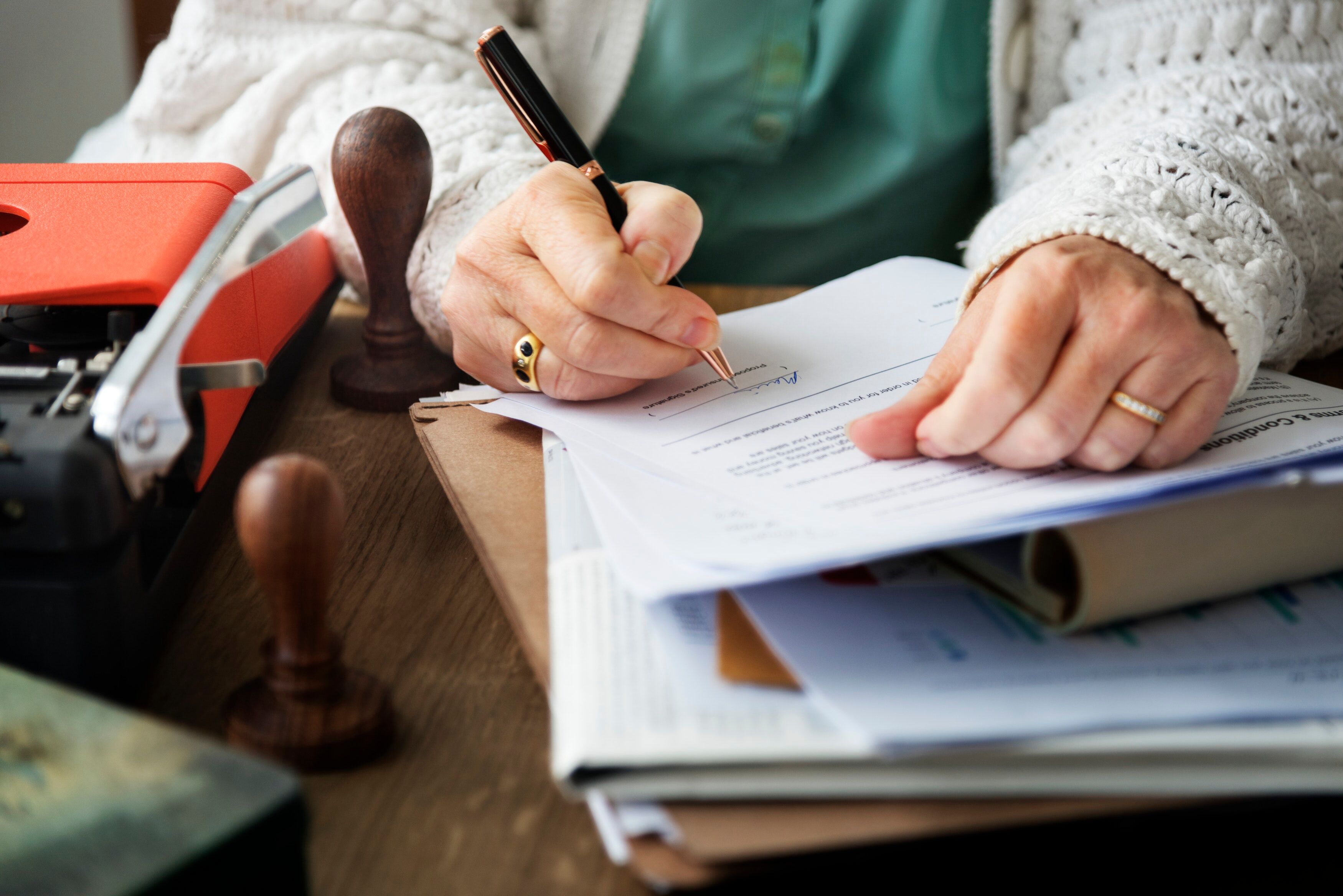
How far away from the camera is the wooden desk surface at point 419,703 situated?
32cm

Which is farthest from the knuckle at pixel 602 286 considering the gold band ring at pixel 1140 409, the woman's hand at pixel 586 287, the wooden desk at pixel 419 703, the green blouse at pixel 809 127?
the green blouse at pixel 809 127

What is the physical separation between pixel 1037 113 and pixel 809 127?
0.66 feet

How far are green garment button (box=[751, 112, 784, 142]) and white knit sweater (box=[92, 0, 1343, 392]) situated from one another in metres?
0.13

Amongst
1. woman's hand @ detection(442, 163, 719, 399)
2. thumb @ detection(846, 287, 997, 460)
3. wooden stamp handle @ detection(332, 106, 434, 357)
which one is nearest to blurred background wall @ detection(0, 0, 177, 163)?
wooden stamp handle @ detection(332, 106, 434, 357)

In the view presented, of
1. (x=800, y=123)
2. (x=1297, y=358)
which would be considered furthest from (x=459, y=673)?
(x=800, y=123)

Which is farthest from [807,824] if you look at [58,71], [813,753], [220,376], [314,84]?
[58,71]

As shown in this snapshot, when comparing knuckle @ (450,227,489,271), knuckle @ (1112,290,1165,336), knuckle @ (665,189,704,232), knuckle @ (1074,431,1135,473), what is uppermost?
knuckle @ (665,189,704,232)

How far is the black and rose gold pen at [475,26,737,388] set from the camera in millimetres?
567

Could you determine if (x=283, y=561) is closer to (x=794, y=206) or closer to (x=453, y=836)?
(x=453, y=836)

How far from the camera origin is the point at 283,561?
33 centimetres

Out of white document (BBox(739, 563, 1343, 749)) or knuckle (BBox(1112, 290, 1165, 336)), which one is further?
knuckle (BBox(1112, 290, 1165, 336))

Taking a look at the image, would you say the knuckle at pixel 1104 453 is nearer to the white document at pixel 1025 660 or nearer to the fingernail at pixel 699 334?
the white document at pixel 1025 660

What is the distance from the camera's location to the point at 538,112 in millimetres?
589

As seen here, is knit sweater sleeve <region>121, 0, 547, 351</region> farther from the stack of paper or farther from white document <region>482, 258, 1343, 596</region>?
the stack of paper
